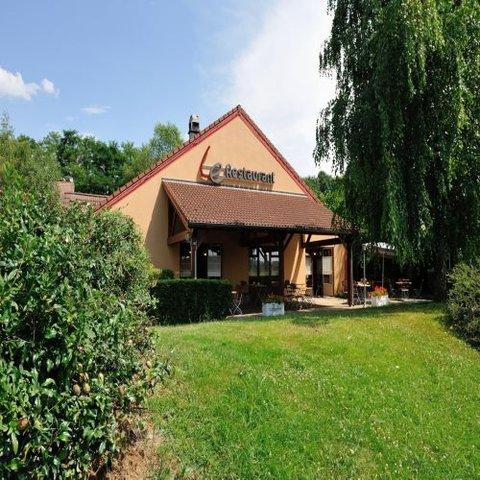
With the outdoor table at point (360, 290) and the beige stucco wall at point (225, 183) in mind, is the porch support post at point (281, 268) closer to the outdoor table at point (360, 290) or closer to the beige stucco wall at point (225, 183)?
the beige stucco wall at point (225, 183)

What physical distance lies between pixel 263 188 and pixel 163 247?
5.60 metres

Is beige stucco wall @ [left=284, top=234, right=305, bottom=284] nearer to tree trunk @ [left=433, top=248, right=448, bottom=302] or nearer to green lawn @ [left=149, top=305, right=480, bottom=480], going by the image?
tree trunk @ [left=433, top=248, right=448, bottom=302]

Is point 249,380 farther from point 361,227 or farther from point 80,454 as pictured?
point 361,227

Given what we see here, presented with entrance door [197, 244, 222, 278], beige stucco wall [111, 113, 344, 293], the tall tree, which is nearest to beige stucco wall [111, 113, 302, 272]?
beige stucco wall [111, 113, 344, 293]

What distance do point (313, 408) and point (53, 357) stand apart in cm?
398

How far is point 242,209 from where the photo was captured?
56.6 feet

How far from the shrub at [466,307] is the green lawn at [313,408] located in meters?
1.38

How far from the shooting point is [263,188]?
20.5 meters

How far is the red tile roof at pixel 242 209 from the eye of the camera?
15.6m

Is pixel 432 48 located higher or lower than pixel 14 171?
higher

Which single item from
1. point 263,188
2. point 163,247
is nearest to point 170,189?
point 163,247

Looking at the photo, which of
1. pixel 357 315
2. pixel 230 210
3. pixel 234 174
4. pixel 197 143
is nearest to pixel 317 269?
pixel 234 174

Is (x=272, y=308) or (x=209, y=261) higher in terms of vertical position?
(x=209, y=261)

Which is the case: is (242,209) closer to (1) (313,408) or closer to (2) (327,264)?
(2) (327,264)
